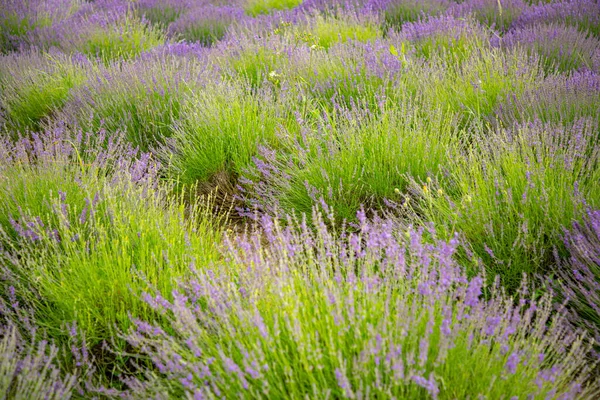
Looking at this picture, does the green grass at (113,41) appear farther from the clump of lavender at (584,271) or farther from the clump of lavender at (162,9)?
the clump of lavender at (584,271)

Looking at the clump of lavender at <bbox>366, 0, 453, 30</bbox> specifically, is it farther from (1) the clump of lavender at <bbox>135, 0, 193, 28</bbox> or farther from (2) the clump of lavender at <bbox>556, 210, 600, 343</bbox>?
(2) the clump of lavender at <bbox>556, 210, 600, 343</bbox>

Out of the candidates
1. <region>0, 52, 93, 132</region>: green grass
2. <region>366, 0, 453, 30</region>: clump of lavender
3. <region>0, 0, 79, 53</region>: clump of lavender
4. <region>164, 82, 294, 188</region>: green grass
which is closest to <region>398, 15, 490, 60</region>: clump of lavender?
<region>366, 0, 453, 30</region>: clump of lavender

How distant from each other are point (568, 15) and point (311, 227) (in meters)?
4.44

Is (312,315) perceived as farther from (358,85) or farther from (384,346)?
(358,85)

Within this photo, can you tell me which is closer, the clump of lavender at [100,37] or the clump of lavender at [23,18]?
the clump of lavender at [100,37]

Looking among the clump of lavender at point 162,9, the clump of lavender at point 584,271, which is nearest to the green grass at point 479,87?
the clump of lavender at point 584,271

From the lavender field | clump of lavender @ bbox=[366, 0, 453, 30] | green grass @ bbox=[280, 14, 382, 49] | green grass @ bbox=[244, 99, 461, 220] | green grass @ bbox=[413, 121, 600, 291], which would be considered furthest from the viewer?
clump of lavender @ bbox=[366, 0, 453, 30]

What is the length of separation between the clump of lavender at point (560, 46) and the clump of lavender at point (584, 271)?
266cm

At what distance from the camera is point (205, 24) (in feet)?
24.5

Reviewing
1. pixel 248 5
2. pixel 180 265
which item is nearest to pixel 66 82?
pixel 180 265

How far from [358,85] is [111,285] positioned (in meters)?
2.47

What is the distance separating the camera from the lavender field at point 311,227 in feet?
5.35

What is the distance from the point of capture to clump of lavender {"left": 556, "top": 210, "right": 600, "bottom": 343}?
2.03 meters

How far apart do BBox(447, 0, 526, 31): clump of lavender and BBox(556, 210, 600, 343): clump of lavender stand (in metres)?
4.45
